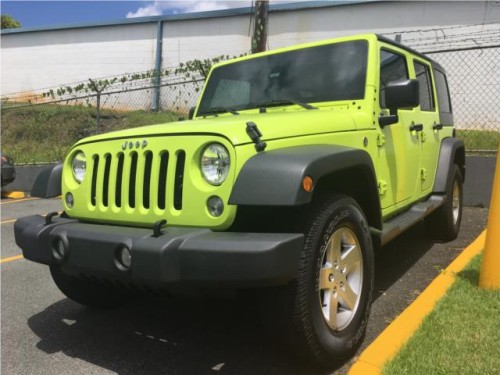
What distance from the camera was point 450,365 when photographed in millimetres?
2502

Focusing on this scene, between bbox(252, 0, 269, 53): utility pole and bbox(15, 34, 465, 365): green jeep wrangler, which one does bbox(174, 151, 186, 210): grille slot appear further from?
bbox(252, 0, 269, 53): utility pole

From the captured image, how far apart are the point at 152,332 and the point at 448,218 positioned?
3.35m

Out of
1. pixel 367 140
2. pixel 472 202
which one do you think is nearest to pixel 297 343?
pixel 367 140

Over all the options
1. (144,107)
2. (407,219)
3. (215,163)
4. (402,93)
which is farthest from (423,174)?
(144,107)

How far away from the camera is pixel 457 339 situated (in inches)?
109

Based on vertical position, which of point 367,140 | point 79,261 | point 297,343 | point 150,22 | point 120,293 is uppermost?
point 150,22

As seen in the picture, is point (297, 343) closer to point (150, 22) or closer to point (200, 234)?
point (200, 234)

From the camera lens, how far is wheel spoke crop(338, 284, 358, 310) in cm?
278

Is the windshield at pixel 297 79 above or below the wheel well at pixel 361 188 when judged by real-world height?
above

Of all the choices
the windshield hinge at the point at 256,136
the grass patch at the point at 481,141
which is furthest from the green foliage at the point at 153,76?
the windshield hinge at the point at 256,136

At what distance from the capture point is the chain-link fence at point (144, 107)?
524 inches

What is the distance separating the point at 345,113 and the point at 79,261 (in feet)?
6.26

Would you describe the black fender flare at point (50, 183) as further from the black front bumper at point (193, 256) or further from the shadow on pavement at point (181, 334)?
the shadow on pavement at point (181, 334)

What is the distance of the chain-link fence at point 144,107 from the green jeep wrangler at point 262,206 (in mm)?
5900
